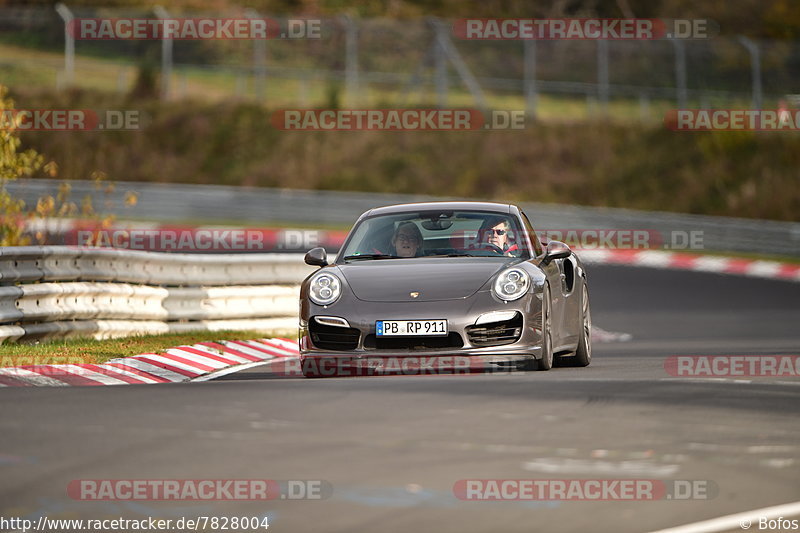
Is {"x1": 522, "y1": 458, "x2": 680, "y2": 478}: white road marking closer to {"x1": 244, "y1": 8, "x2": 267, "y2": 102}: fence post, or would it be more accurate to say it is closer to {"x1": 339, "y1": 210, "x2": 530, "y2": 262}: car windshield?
{"x1": 339, "y1": 210, "x2": 530, "y2": 262}: car windshield

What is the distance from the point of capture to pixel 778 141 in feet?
119

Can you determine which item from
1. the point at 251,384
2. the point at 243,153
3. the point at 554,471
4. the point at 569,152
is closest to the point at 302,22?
the point at 243,153

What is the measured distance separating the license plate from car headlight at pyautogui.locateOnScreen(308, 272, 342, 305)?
0.49 metres

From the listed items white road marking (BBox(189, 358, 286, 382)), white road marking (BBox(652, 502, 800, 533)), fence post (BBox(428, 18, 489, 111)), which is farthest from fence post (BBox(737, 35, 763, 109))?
white road marking (BBox(652, 502, 800, 533))

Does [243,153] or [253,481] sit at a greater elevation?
[243,153]

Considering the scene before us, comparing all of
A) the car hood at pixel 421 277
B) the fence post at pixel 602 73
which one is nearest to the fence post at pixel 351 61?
the fence post at pixel 602 73

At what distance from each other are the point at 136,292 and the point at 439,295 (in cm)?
487

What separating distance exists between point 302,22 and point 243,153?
456cm

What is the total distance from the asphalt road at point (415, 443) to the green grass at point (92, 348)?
5.38ft

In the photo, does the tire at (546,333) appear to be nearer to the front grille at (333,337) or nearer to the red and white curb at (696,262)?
the front grille at (333,337)

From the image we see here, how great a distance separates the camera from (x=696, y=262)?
28.4 m

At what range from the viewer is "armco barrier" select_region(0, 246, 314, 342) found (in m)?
12.9

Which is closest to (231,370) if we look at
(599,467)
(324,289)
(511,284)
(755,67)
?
(324,289)

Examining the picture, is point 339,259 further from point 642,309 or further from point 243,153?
point 243,153
